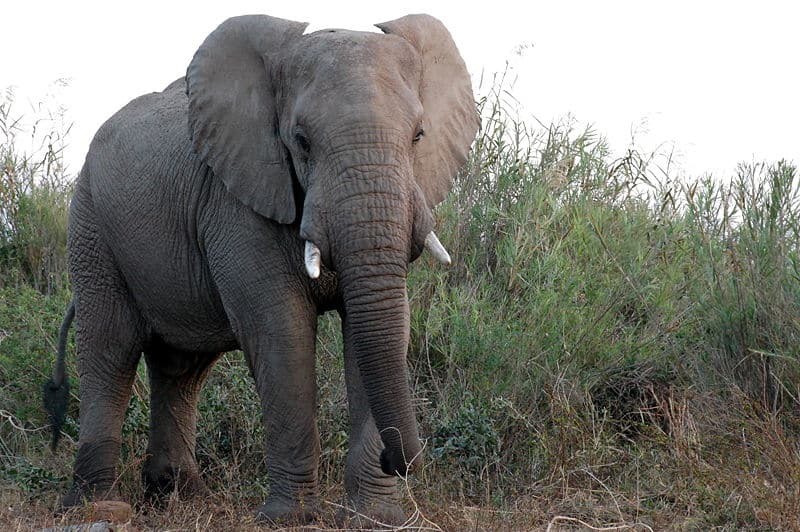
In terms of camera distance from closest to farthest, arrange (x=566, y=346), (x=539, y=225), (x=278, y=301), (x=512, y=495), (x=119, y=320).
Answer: (x=278, y=301) → (x=512, y=495) → (x=119, y=320) → (x=566, y=346) → (x=539, y=225)

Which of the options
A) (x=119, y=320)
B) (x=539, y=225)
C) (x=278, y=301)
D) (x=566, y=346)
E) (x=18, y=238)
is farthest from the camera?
(x=18, y=238)

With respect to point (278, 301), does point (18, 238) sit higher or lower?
lower

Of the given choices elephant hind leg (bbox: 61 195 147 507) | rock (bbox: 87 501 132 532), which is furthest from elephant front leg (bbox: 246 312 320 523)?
elephant hind leg (bbox: 61 195 147 507)

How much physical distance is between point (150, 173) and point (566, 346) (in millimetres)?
2660

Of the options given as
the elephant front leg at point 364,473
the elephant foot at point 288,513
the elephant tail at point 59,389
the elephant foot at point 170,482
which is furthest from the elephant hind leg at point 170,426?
the elephant front leg at point 364,473

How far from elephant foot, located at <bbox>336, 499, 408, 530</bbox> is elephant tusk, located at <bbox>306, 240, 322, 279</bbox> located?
114 cm

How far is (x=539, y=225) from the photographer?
8.71m

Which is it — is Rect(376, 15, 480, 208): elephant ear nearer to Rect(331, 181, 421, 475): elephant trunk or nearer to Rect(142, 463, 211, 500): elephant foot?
Rect(331, 181, 421, 475): elephant trunk

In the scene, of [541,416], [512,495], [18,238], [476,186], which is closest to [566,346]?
[541,416]

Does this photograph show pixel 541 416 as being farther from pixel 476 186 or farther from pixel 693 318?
pixel 476 186

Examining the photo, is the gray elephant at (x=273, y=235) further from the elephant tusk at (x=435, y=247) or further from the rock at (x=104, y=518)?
the rock at (x=104, y=518)

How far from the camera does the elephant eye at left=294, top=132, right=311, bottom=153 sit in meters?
5.56

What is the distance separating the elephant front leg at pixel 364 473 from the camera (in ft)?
19.0

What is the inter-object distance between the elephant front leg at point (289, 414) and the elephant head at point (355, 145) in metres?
0.42
